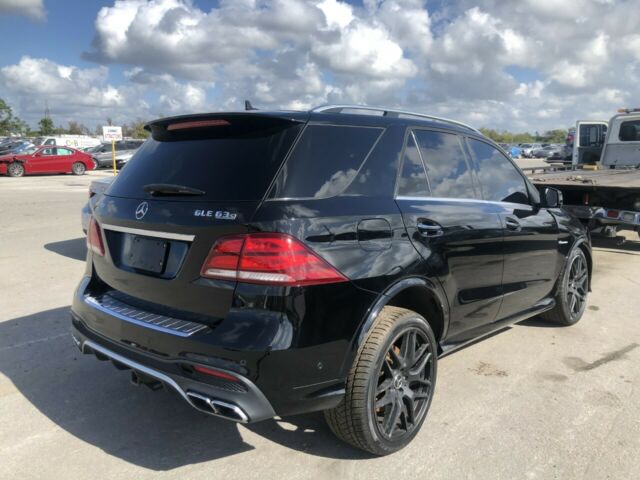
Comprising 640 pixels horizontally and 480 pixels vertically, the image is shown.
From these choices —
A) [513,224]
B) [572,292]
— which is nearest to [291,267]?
[513,224]

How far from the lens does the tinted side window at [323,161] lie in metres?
2.70

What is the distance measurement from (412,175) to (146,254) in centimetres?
161

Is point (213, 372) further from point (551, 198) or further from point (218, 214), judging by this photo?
point (551, 198)

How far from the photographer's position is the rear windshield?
2.72 m

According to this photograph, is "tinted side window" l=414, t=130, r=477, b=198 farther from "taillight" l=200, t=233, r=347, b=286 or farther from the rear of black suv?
"taillight" l=200, t=233, r=347, b=286

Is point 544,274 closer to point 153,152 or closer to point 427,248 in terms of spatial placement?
point 427,248

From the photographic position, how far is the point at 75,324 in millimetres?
3283

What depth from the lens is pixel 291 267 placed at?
2529mm

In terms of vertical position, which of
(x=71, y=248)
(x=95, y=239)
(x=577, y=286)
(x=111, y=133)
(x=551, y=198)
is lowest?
(x=71, y=248)

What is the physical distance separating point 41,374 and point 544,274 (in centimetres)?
402

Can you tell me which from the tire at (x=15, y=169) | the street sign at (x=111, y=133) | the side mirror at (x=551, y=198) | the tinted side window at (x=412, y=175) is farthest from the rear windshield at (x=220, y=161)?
the tire at (x=15, y=169)

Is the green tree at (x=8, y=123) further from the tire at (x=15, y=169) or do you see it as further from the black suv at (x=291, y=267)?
the black suv at (x=291, y=267)

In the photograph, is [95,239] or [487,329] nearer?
[95,239]

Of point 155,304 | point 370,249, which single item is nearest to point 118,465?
point 155,304
